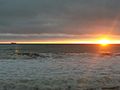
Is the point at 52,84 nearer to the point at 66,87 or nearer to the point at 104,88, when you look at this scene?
the point at 66,87

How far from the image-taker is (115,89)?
15.8 meters

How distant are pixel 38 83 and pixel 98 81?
4.27m

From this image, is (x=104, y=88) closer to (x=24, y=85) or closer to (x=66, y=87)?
(x=66, y=87)

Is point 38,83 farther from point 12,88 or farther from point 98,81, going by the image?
point 98,81

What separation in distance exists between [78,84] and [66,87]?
1354mm

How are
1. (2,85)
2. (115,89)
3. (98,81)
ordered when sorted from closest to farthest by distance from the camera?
(115,89)
(2,85)
(98,81)

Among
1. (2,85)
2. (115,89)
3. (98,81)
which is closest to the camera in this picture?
(115,89)

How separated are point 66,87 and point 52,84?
4.69ft

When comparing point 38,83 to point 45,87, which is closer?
point 45,87

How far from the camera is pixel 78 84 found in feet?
57.6

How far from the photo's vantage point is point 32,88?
16.2 metres

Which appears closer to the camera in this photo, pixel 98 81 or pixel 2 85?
pixel 2 85

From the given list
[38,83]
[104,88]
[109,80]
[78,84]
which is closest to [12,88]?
[38,83]

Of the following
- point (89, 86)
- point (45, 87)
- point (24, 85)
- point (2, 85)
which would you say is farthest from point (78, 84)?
point (2, 85)
